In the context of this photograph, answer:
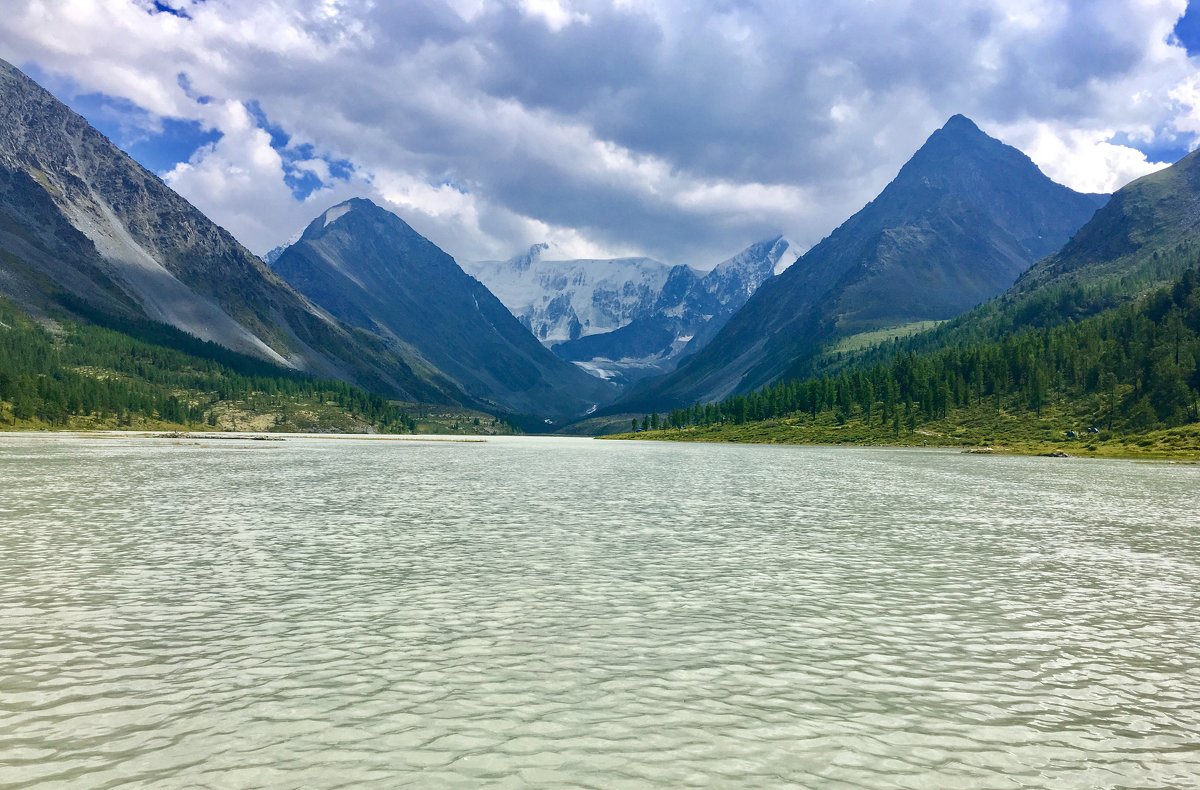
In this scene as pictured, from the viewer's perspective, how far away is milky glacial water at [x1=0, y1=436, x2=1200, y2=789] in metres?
14.9

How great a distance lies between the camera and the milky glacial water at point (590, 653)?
14914mm

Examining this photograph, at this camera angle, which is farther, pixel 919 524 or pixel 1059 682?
pixel 919 524

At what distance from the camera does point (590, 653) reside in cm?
2212

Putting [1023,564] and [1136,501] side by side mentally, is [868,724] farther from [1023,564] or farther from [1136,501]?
[1136,501]

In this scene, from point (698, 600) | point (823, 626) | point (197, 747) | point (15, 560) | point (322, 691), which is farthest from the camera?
point (15, 560)

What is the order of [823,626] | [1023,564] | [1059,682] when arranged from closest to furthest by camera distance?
[1059,682] → [823,626] → [1023,564]

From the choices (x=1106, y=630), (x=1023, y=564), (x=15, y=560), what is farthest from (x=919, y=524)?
(x=15, y=560)

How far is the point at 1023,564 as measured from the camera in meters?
38.0

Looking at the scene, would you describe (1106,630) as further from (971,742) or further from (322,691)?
(322,691)

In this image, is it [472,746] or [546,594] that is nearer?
[472,746]

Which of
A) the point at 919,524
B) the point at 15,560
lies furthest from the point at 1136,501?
the point at 15,560

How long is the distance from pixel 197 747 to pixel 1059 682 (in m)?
21.7

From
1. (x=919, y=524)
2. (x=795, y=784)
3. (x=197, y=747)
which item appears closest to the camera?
(x=795, y=784)

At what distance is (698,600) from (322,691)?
15360 millimetres
